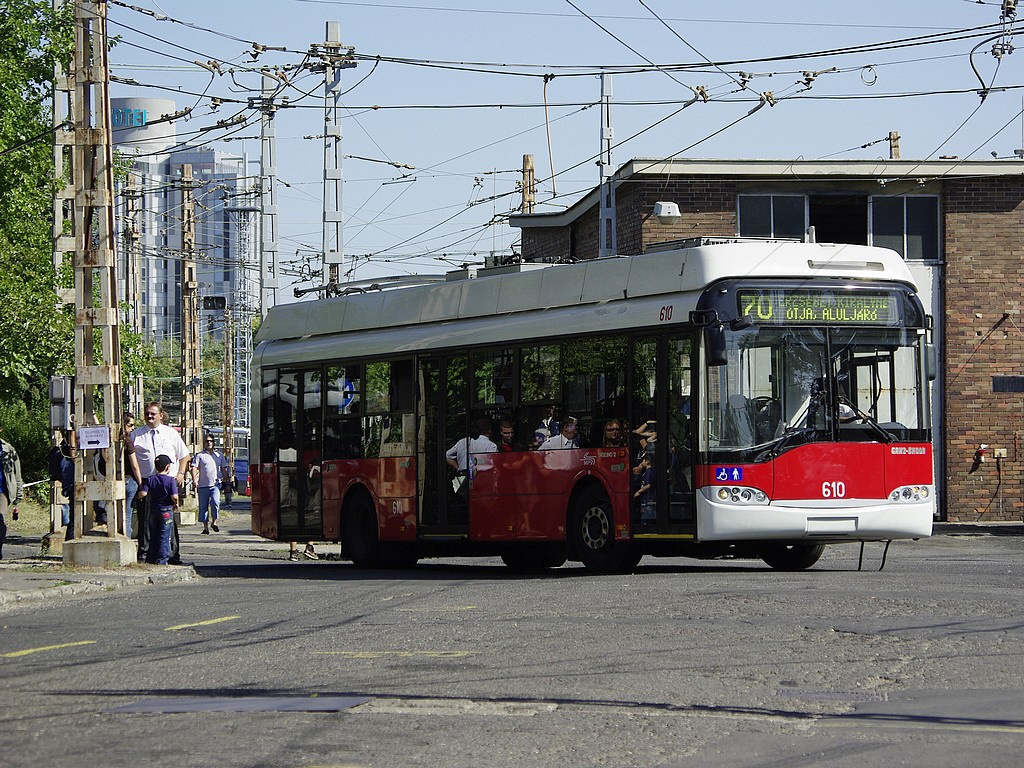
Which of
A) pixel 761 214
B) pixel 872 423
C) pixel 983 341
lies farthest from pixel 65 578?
pixel 983 341

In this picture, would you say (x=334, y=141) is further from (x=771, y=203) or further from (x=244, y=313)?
(x=244, y=313)

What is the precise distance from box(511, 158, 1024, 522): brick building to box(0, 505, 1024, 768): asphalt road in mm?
19021

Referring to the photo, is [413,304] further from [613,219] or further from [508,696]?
[613,219]

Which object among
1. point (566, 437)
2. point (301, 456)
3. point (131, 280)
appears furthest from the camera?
point (131, 280)

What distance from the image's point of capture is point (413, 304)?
19.9m

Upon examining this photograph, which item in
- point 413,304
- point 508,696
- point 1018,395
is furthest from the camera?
point 1018,395

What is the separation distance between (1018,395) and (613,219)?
9127 mm

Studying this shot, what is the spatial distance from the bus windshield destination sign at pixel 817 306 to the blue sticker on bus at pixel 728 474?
1.48 meters

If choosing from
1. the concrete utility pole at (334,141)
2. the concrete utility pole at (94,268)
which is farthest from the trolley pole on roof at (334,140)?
the concrete utility pole at (94,268)

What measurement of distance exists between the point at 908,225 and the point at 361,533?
17.6 meters

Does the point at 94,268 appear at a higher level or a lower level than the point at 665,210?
lower

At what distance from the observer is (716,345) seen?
15.4 meters

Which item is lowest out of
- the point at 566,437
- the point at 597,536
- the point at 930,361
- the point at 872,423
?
the point at 597,536

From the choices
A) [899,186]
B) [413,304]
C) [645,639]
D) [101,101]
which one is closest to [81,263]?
[101,101]
